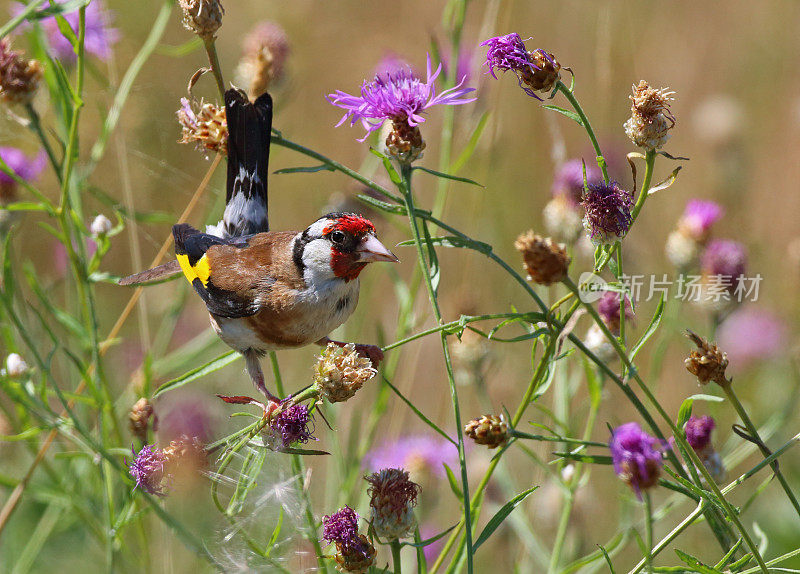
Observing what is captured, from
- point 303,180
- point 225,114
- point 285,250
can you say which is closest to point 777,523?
point 285,250

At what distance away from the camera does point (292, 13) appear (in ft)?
21.3

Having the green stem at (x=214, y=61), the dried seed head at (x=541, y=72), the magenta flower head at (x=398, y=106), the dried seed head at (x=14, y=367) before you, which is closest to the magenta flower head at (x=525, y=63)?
the dried seed head at (x=541, y=72)

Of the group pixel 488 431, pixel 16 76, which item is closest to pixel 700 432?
pixel 488 431

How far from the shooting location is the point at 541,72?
1590mm

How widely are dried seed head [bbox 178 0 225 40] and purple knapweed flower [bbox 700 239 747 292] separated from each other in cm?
166

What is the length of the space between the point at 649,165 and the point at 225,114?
0.96 meters

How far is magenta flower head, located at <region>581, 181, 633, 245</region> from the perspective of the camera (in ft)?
4.94

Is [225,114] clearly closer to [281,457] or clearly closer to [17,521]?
[281,457]

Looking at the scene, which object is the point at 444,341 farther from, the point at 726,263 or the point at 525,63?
the point at 726,263

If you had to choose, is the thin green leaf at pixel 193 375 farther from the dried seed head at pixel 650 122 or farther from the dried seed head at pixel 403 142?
the dried seed head at pixel 650 122

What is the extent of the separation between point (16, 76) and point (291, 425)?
1.36 m

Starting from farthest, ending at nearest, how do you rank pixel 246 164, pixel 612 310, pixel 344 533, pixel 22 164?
1. pixel 22 164
2. pixel 246 164
3. pixel 612 310
4. pixel 344 533

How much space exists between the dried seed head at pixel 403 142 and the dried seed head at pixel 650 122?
421 mm

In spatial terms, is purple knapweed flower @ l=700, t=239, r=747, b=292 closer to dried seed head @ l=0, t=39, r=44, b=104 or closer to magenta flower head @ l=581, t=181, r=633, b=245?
magenta flower head @ l=581, t=181, r=633, b=245
